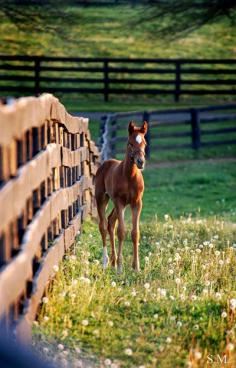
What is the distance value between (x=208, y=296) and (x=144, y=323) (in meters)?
0.92

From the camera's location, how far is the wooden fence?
4.86 metres

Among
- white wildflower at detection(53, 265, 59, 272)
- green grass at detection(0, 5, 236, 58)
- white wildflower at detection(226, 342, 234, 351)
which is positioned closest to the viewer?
white wildflower at detection(226, 342, 234, 351)

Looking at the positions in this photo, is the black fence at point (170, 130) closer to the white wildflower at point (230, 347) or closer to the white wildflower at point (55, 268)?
the white wildflower at point (55, 268)

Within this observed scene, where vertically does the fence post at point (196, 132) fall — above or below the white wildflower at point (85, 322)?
below

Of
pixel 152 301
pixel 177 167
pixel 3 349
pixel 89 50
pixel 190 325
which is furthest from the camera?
pixel 89 50

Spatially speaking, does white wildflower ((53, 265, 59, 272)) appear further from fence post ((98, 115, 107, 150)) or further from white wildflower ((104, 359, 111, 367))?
fence post ((98, 115, 107, 150))

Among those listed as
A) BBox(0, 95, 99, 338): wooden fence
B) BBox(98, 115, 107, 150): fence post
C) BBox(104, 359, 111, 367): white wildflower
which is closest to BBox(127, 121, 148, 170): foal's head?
BBox(0, 95, 99, 338): wooden fence

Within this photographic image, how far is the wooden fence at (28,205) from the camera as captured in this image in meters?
4.86

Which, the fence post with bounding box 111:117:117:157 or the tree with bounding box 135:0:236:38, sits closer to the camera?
the fence post with bounding box 111:117:117:157

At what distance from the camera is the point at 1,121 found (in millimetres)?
4637

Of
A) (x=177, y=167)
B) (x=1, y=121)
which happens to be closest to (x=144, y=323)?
(x=1, y=121)

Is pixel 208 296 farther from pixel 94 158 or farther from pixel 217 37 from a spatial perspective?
pixel 217 37

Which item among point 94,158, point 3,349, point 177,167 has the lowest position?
point 177,167

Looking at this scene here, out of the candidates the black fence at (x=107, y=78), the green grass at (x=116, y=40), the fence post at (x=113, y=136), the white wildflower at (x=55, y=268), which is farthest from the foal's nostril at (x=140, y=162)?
the green grass at (x=116, y=40)
